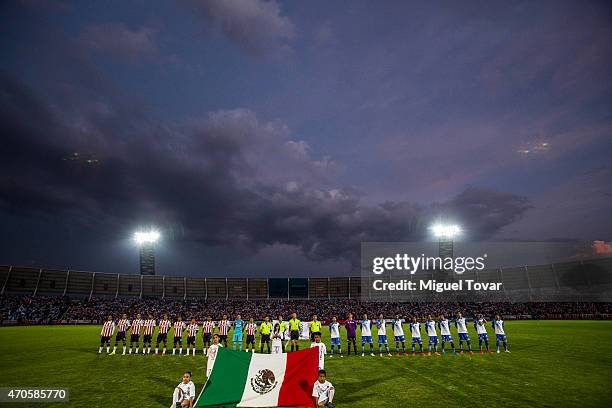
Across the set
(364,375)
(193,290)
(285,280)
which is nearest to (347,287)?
(285,280)

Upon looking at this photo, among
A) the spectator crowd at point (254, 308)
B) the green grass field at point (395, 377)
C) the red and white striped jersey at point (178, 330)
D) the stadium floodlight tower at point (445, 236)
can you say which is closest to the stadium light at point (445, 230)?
the stadium floodlight tower at point (445, 236)

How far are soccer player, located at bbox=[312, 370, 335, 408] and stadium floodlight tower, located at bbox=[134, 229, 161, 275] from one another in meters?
81.8

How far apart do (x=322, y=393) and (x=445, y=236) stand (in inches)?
2936

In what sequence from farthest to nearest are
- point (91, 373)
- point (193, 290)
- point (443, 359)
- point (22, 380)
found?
1. point (193, 290)
2. point (443, 359)
3. point (91, 373)
4. point (22, 380)

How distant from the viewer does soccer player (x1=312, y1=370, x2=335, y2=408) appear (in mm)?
10456

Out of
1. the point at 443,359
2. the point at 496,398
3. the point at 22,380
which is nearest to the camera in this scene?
the point at 496,398

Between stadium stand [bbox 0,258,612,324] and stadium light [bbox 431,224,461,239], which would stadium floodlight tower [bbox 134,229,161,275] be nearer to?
stadium stand [bbox 0,258,612,324]

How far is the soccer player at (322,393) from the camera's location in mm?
10456

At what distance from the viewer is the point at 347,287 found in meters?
80.1

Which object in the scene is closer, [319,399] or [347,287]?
[319,399]

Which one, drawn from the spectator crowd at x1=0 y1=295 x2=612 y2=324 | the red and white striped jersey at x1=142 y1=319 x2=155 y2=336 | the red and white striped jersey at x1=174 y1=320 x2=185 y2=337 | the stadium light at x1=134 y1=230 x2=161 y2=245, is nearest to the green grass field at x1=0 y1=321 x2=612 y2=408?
the red and white striped jersey at x1=174 y1=320 x2=185 y2=337

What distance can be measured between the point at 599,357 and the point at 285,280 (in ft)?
214

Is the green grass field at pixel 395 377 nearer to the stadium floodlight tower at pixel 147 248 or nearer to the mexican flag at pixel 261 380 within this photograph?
the mexican flag at pixel 261 380

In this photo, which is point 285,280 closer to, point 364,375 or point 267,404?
point 364,375
